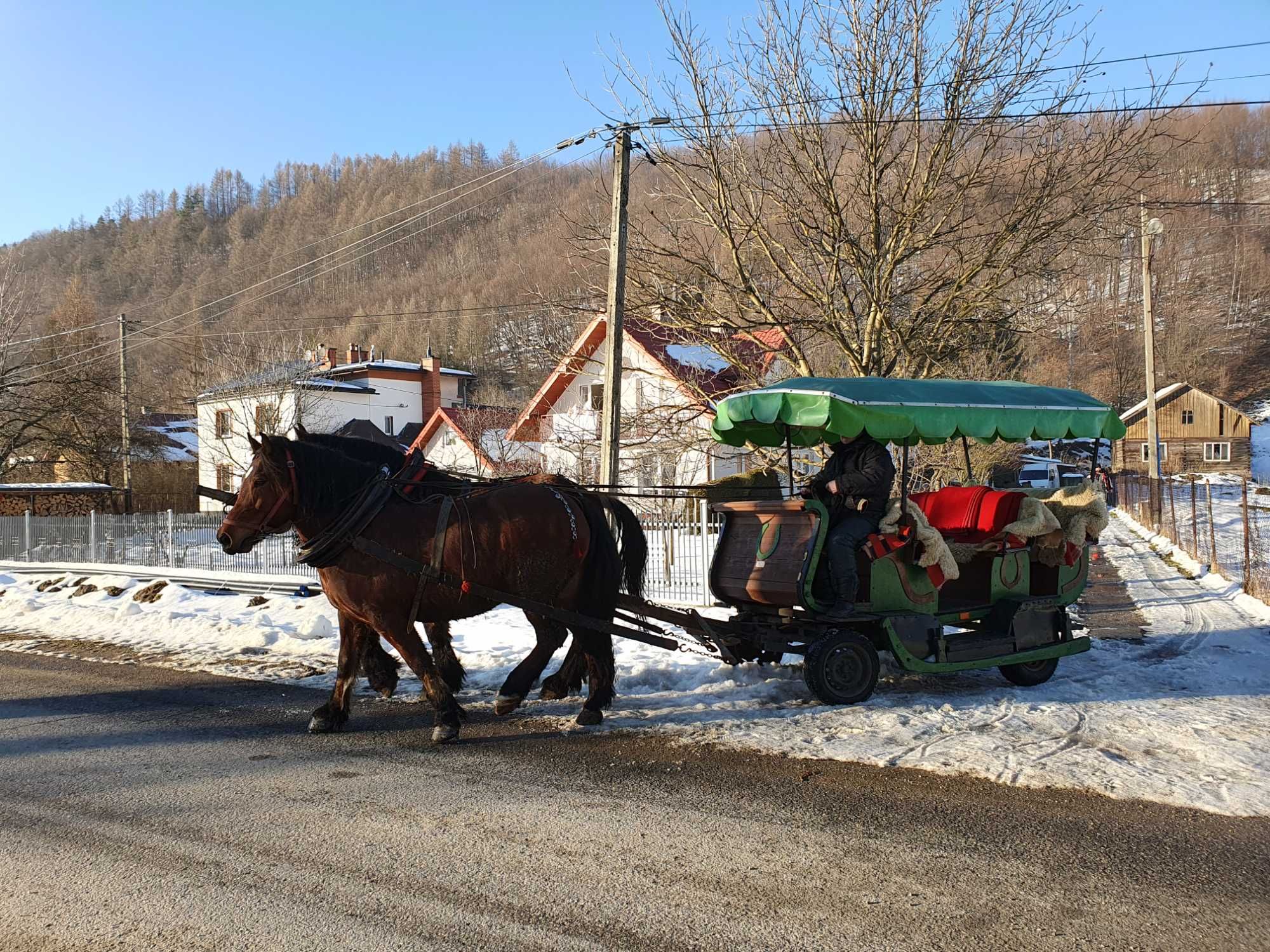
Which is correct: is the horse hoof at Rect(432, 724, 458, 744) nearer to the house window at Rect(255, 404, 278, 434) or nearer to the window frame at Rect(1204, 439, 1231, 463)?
the house window at Rect(255, 404, 278, 434)

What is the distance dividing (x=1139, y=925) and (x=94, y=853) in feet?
14.4

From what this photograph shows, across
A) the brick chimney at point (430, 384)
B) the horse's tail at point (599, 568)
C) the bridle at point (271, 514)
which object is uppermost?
the brick chimney at point (430, 384)

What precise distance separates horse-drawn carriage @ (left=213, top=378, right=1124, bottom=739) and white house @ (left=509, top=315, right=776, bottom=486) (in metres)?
2.81

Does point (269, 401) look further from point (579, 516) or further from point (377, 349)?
point (377, 349)

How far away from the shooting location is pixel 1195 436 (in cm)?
6588

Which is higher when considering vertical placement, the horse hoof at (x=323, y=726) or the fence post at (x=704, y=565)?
the fence post at (x=704, y=565)

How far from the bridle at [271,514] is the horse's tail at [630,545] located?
2.27 metres

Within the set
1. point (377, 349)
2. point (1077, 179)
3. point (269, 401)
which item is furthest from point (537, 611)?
point (377, 349)

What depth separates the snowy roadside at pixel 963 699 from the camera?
18.2 feet

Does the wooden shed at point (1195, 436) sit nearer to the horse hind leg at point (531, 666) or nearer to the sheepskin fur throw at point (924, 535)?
the sheepskin fur throw at point (924, 535)

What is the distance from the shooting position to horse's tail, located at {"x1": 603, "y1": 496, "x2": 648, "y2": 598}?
764 cm

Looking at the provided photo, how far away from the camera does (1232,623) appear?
34.1ft

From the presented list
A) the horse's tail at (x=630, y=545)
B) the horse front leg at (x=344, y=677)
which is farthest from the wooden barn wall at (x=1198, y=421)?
the horse front leg at (x=344, y=677)

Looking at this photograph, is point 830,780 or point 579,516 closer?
point 830,780
